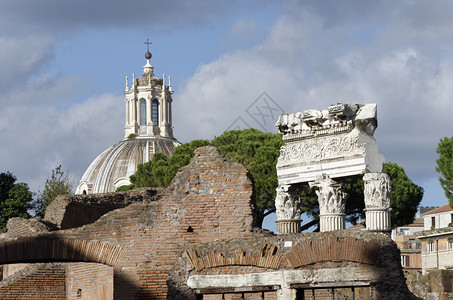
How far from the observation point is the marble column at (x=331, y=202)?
Answer: 71.4ft

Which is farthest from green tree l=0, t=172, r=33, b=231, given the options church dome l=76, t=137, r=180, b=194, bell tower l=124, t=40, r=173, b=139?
bell tower l=124, t=40, r=173, b=139

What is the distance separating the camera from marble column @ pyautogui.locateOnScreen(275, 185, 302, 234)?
74.6ft

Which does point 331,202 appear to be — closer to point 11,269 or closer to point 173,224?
point 11,269

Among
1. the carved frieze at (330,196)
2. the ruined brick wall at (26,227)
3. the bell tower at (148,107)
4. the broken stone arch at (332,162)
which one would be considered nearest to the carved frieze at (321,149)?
the broken stone arch at (332,162)

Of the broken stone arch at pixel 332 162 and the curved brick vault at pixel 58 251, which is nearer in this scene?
the curved brick vault at pixel 58 251

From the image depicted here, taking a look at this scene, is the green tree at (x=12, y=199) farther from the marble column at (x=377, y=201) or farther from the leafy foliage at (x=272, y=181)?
the marble column at (x=377, y=201)

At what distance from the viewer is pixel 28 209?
37.4m

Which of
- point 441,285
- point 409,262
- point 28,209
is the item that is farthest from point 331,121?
point 409,262

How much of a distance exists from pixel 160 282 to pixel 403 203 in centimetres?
1871

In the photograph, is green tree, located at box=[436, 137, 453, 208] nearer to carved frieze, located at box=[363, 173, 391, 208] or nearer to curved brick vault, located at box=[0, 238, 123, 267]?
carved frieze, located at box=[363, 173, 391, 208]

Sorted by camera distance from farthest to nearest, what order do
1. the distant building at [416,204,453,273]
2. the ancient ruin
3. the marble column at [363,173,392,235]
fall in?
1. the distant building at [416,204,453,273]
2. the marble column at [363,173,392,235]
3. the ancient ruin

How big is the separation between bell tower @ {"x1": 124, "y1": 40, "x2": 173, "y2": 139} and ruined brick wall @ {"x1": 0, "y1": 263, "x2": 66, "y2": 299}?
2618 inches

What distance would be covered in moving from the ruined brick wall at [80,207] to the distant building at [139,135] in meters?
55.0

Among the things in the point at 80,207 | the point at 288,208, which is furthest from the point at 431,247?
the point at 80,207
